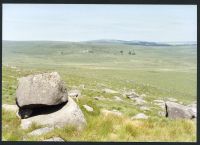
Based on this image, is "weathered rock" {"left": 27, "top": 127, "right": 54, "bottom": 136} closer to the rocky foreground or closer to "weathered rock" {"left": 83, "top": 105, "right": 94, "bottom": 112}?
the rocky foreground

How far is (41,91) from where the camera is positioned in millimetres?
12195

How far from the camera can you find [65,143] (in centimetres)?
938

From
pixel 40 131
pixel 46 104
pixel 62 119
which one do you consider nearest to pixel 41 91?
pixel 46 104

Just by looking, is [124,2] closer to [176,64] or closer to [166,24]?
[166,24]

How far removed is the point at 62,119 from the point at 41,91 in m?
1.05

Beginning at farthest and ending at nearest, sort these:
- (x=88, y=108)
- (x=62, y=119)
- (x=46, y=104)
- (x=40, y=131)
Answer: (x=88, y=108) < (x=46, y=104) < (x=62, y=119) < (x=40, y=131)

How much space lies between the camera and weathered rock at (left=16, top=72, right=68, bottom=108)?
40.0 ft

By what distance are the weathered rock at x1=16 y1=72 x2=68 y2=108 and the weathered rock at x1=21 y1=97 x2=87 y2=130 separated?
12.7 inches

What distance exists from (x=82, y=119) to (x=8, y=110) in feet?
8.83

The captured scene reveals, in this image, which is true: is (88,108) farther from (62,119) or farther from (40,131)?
(40,131)

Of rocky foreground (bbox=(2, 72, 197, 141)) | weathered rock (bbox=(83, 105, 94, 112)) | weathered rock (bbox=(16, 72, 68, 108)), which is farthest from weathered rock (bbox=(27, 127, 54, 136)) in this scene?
weathered rock (bbox=(83, 105, 94, 112))

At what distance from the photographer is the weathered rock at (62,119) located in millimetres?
11727

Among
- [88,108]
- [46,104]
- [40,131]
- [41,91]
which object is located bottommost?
[88,108]

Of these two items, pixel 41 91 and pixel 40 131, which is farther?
pixel 41 91
